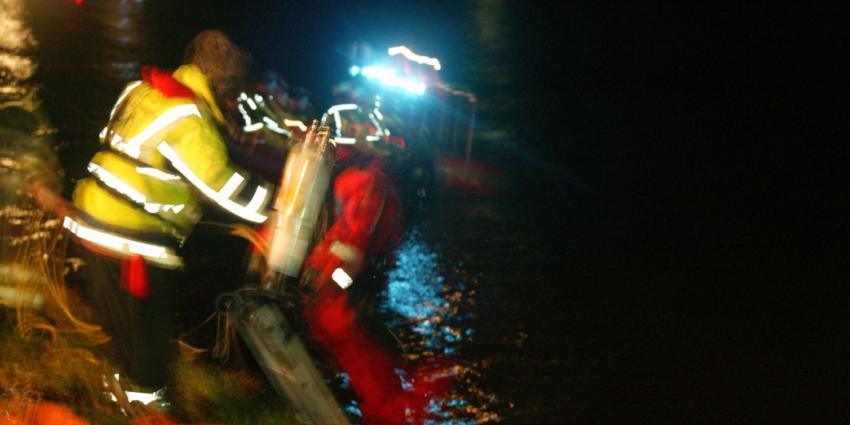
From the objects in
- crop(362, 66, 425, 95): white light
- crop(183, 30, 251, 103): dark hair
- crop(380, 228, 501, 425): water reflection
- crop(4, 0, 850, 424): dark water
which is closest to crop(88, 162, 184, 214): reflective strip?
crop(183, 30, 251, 103): dark hair

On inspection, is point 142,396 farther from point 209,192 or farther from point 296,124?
point 296,124

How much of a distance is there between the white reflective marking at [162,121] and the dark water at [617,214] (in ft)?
7.83

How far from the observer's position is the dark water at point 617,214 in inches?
235

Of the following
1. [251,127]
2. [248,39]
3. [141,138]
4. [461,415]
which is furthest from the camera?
[248,39]

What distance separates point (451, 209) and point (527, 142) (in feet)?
15.3

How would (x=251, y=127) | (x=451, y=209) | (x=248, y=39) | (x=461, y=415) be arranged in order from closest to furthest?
1. (x=251, y=127)
2. (x=461, y=415)
3. (x=451, y=209)
4. (x=248, y=39)

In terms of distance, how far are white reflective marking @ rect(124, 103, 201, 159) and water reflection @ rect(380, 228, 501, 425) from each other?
2.43 meters

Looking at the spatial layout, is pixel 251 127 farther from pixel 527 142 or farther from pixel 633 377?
pixel 527 142

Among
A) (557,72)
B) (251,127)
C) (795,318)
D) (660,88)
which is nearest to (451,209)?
(795,318)

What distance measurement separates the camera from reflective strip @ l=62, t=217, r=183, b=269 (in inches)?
149

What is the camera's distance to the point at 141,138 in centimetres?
363

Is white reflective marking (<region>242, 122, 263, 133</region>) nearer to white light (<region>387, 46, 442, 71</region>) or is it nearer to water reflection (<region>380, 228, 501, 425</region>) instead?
white light (<region>387, 46, 442, 71</region>)

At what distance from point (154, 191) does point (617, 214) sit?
25.1 feet

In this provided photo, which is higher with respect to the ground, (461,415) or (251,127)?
(251,127)
